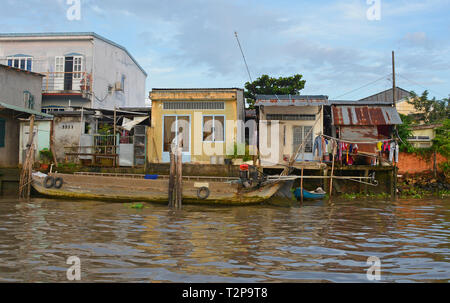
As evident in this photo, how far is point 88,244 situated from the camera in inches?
334

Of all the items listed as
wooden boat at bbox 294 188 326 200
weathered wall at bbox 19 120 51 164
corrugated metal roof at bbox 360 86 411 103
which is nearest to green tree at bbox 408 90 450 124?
corrugated metal roof at bbox 360 86 411 103

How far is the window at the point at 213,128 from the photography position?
19984mm

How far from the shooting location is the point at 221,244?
874cm

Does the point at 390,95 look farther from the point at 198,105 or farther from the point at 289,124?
the point at 198,105

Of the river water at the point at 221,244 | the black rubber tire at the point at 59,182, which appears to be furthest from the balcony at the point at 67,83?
the river water at the point at 221,244

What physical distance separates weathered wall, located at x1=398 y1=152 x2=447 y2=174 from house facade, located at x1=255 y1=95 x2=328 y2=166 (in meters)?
5.59

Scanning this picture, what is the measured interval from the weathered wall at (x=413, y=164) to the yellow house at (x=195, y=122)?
10.2 meters

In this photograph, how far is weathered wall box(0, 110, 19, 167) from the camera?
20.3 m

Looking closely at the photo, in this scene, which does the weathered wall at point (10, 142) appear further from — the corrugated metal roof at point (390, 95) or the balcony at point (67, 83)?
the corrugated metal roof at point (390, 95)

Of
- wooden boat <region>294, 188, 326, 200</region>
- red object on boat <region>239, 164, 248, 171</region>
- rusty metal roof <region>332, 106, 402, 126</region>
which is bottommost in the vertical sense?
wooden boat <region>294, 188, 326, 200</region>

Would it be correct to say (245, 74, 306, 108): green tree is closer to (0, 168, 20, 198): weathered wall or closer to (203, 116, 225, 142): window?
(203, 116, 225, 142): window

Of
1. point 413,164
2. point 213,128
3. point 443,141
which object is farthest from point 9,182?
point 443,141

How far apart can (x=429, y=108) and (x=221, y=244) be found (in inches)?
1112

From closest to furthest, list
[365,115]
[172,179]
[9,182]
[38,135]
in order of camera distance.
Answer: [172,179] → [9,182] → [38,135] → [365,115]
